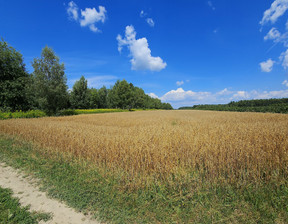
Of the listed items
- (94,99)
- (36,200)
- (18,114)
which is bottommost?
(36,200)

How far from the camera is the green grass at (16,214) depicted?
2555 mm

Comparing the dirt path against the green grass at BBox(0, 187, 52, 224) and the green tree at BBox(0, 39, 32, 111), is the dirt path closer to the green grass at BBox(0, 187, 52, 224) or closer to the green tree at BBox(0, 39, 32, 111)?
the green grass at BBox(0, 187, 52, 224)

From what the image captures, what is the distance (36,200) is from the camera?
10.5 feet

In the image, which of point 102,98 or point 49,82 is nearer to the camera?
point 49,82

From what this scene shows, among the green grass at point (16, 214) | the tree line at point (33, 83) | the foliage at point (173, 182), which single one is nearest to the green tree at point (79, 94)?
the tree line at point (33, 83)

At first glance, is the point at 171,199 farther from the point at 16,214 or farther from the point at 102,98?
the point at 102,98

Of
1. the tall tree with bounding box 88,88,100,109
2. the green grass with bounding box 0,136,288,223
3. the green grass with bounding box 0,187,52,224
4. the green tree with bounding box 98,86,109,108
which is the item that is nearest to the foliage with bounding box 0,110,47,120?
the green grass with bounding box 0,136,288,223

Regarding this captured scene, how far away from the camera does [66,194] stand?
3.34m

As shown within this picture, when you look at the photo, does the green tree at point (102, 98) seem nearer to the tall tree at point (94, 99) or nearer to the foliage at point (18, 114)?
the tall tree at point (94, 99)

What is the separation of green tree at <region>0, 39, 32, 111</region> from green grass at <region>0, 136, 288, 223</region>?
31394mm

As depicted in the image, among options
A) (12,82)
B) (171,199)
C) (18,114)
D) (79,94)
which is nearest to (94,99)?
(79,94)

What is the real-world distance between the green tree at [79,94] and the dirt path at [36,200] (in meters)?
45.2

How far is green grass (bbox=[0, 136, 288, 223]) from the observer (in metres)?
2.60

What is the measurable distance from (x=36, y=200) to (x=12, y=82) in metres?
34.4
